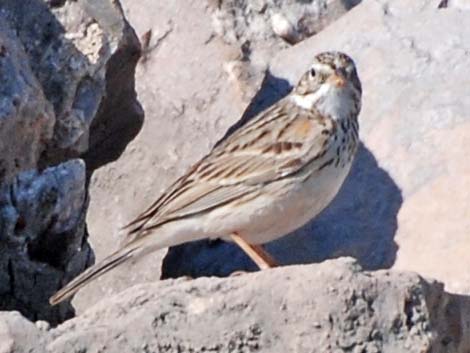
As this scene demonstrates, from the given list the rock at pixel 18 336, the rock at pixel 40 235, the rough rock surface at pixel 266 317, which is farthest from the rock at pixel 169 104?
the rock at pixel 18 336

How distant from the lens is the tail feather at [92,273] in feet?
29.1

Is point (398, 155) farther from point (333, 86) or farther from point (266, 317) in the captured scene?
point (266, 317)

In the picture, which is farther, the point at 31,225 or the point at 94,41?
the point at 94,41

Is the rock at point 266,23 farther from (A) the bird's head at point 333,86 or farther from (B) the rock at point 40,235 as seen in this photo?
(B) the rock at point 40,235

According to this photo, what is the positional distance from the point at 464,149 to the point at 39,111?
227 cm

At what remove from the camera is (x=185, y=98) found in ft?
38.0

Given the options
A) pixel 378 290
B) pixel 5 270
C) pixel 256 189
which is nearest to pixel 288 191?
pixel 256 189

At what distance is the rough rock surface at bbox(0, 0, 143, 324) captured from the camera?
29.4 feet

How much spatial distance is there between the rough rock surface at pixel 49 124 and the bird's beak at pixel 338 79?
1004 mm

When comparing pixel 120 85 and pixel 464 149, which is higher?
pixel 120 85

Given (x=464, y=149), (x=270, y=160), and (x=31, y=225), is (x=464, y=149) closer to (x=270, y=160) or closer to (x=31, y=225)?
(x=270, y=160)

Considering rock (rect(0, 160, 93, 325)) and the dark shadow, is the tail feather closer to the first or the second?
rock (rect(0, 160, 93, 325))

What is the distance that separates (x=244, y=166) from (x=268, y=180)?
0.63 ft

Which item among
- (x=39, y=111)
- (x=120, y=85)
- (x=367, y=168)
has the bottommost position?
(x=367, y=168)
